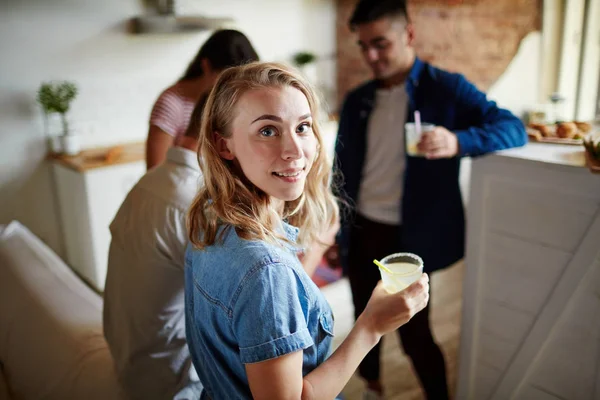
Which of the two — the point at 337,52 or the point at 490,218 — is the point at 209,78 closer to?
the point at 490,218

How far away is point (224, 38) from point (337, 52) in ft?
9.67

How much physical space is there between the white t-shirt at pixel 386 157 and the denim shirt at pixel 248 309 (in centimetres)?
94

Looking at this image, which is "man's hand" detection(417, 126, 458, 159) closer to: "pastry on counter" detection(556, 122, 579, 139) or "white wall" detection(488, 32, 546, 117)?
"pastry on counter" detection(556, 122, 579, 139)

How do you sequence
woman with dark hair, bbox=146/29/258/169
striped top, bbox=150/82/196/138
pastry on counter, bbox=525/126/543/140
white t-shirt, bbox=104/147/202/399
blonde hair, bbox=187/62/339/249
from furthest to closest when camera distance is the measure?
striped top, bbox=150/82/196/138
woman with dark hair, bbox=146/29/258/169
pastry on counter, bbox=525/126/543/140
white t-shirt, bbox=104/147/202/399
blonde hair, bbox=187/62/339/249

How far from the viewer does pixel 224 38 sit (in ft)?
5.87

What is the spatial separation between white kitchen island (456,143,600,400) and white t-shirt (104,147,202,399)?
961 mm

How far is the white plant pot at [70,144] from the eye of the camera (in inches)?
124

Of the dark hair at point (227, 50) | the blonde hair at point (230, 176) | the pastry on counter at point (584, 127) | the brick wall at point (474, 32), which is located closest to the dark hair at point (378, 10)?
the dark hair at point (227, 50)

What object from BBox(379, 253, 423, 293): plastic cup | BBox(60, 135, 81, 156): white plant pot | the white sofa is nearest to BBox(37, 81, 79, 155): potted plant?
BBox(60, 135, 81, 156): white plant pot

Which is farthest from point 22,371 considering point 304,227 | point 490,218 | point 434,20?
point 434,20

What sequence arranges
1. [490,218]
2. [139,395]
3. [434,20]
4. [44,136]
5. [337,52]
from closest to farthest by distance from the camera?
[139,395]
[490,218]
[44,136]
[434,20]
[337,52]

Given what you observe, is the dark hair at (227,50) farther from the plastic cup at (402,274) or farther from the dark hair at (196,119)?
the plastic cup at (402,274)

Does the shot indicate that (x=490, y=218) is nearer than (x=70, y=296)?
Yes

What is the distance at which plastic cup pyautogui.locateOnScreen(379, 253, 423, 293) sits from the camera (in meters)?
1.10
